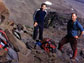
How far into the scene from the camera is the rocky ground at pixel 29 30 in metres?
5.31

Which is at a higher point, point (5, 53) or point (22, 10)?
point (22, 10)

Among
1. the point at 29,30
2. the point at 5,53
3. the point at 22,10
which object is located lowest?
the point at 29,30

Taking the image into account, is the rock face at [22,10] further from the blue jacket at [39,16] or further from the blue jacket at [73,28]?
the blue jacket at [73,28]

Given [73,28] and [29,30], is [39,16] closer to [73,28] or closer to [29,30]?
[73,28]

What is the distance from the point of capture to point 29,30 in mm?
8531

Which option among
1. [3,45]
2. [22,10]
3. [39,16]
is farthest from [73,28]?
[22,10]

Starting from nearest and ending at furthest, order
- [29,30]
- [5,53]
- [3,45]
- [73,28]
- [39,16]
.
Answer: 1. [5,53]
2. [3,45]
3. [73,28]
4. [39,16]
5. [29,30]

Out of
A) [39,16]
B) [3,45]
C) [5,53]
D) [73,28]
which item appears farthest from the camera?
[39,16]

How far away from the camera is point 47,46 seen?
5863mm

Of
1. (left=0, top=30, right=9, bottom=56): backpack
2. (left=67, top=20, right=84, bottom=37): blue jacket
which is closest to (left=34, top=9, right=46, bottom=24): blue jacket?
(left=67, top=20, right=84, bottom=37): blue jacket


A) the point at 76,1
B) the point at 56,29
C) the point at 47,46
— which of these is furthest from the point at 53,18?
the point at 76,1

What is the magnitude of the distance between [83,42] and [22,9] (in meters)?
5.60

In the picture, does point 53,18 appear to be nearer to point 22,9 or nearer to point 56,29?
point 56,29

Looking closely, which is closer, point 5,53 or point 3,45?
point 5,53
